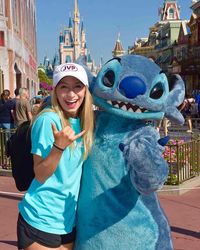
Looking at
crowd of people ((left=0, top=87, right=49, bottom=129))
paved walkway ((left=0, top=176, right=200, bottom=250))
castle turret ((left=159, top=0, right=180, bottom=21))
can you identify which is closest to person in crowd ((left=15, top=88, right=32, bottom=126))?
crowd of people ((left=0, top=87, right=49, bottom=129))

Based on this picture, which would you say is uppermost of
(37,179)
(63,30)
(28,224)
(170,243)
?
(63,30)

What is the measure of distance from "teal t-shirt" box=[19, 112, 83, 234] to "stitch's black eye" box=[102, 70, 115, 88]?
0.31m

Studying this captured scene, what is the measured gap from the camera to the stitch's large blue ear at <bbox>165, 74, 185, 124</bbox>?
2.23m

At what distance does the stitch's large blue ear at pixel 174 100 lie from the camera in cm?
223

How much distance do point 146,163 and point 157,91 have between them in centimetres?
49

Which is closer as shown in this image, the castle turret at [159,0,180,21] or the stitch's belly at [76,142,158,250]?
the stitch's belly at [76,142,158,250]

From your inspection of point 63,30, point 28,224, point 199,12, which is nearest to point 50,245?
point 28,224

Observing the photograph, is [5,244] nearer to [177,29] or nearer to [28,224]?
[28,224]

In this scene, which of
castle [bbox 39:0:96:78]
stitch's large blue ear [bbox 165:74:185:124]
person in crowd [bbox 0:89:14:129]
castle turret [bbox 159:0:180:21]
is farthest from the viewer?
castle [bbox 39:0:96:78]

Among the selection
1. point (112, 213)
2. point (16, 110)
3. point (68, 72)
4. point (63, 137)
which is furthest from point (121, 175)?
point (16, 110)

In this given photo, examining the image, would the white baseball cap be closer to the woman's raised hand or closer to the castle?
the woman's raised hand

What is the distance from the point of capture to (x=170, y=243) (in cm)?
217

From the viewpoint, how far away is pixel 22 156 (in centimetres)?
206

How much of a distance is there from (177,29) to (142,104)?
184 ft
